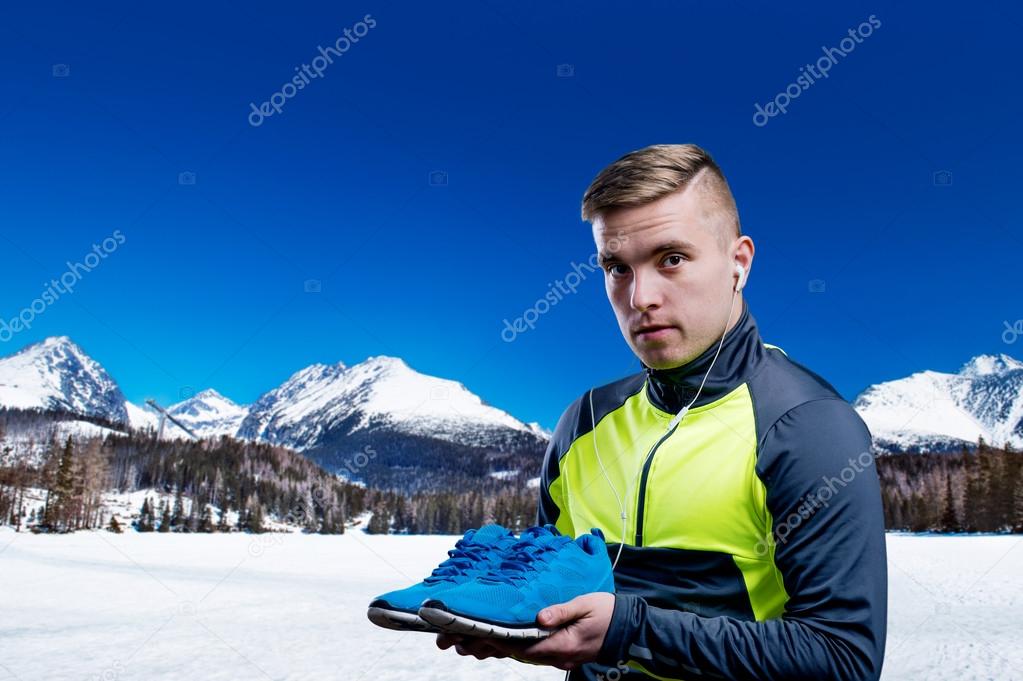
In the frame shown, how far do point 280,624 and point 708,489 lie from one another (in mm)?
26995

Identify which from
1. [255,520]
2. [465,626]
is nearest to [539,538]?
[465,626]

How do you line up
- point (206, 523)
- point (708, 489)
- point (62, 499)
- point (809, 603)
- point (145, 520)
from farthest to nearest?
point (206, 523)
point (145, 520)
point (62, 499)
point (708, 489)
point (809, 603)

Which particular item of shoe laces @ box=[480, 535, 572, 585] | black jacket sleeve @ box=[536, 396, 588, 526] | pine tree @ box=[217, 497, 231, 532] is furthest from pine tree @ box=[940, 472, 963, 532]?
shoe laces @ box=[480, 535, 572, 585]

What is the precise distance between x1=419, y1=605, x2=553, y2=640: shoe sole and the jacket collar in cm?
93

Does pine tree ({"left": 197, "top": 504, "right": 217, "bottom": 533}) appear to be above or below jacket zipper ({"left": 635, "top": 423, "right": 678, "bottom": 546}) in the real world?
below

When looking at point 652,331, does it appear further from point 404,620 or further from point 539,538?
point 404,620

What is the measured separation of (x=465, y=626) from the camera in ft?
5.73

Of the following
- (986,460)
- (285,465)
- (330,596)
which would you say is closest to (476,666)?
(330,596)

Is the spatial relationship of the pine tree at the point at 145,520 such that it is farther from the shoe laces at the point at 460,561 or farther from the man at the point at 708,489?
the man at the point at 708,489

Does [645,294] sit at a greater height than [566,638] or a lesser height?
greater

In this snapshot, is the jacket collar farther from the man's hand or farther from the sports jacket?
the man's hand

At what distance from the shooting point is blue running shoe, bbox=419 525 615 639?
176 centimetres

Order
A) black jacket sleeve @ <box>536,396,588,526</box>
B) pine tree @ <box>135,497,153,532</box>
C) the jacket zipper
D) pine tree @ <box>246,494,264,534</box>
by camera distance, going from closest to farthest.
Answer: the jacket zipper → black jacket sleeve @ <box>536,396,588,526</box> → pine tree @ <box>135,497,153,532</box> → pine tree @ <box>246,494,264,534</box>

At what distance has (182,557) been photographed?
6525cm
